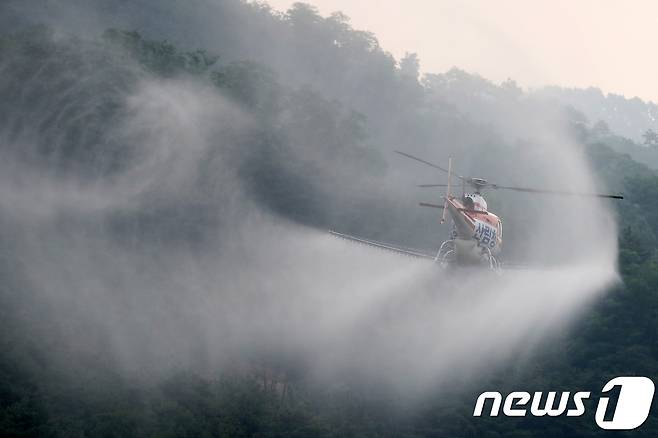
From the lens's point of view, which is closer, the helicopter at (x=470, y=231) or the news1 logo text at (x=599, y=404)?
the helicopter at (x=470, y=231)

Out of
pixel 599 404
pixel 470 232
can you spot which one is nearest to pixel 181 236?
pixel 470 232

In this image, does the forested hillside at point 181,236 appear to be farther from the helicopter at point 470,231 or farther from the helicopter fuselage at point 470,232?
the helicopter fuselage at point 470,232

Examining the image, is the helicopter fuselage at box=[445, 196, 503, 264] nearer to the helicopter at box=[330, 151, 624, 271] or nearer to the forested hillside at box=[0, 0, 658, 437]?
the helicopter at box=[330, 151, 624, 271]

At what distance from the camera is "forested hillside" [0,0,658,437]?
158 feet

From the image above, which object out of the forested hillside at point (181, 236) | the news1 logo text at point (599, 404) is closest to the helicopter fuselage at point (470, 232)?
the forested hillside at point (181, 236)

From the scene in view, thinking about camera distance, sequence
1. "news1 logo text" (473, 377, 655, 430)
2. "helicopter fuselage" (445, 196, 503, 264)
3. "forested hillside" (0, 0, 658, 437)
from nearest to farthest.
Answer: "helicopter fuselage" (445, 196, 503, 264)
"forested hillside" (0, 0, 658, 437)
"news1 logo text" (473, 377, 655, 430)

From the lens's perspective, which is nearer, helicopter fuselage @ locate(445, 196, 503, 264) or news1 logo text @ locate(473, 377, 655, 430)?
helicopter fuselage @ locate(445, 196, 503, 264)

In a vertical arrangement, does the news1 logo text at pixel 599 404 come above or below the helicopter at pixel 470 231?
below

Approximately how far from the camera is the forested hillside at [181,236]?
48.2 metres

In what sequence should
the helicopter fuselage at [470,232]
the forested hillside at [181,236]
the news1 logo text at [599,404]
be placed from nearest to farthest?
the helicopter fuselage at [470,232]
the forested hillside at [181,236]
the news1 logo text at [599,404]

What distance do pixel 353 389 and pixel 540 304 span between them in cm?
2215

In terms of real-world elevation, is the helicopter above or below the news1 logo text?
above

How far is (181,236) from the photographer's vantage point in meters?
64.7

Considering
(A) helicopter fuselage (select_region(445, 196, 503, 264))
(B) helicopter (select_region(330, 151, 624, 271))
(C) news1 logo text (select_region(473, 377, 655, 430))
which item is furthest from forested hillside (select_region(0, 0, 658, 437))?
(A) helicopter fuselage (select_region(445, 196, 503, 264))
